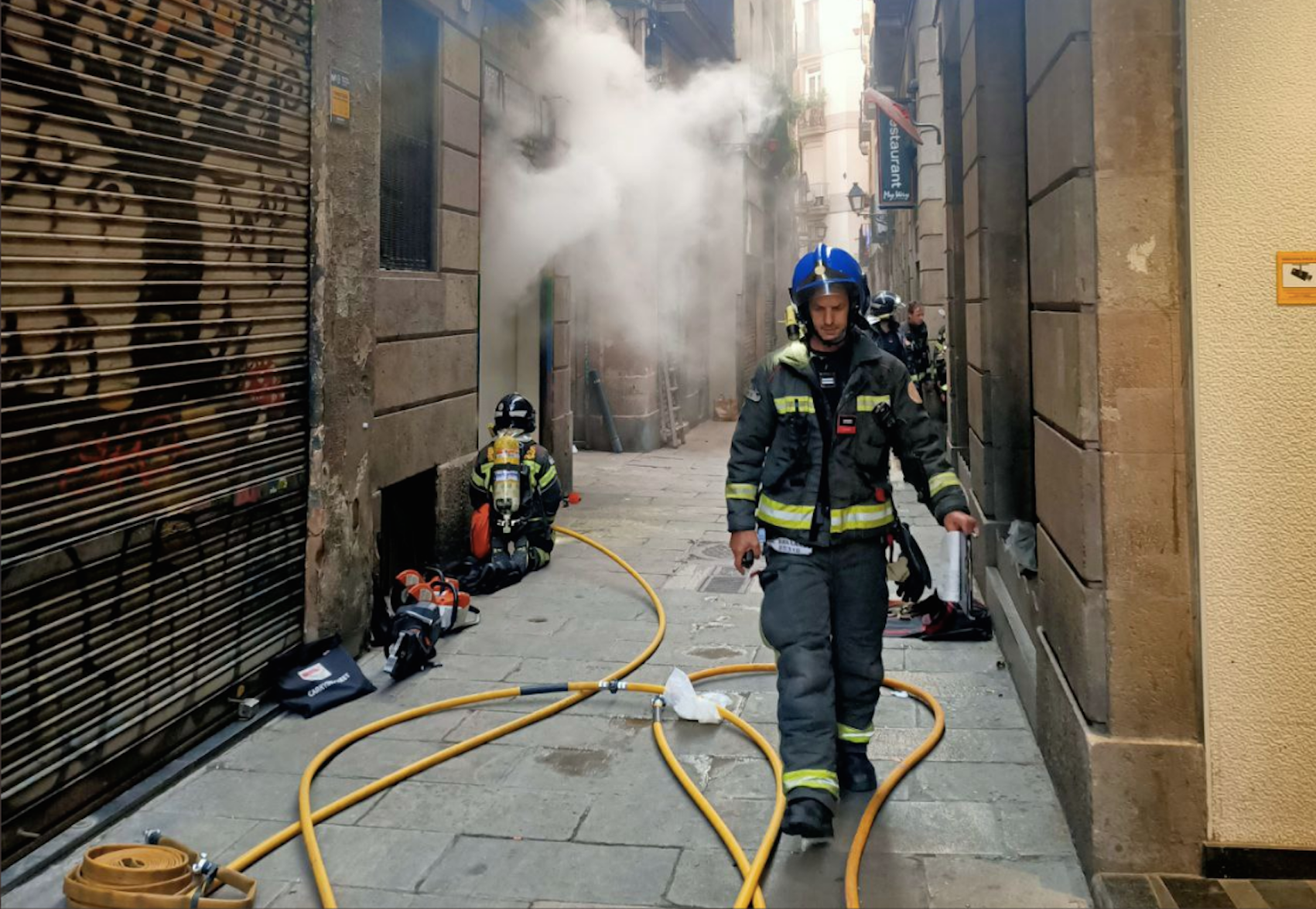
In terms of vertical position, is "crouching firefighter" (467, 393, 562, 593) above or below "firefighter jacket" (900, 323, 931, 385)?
below

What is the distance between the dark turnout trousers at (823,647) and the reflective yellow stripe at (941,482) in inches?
11.1

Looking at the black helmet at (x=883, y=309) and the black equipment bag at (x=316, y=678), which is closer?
the black equipment bag at (x=316, y=678)

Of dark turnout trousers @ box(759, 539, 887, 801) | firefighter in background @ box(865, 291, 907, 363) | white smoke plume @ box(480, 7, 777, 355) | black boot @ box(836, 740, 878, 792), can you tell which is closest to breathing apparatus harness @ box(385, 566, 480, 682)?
dark turnout trousers @ box(759, 539, 887, 801)

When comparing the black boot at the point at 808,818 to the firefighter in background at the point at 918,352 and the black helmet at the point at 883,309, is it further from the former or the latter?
the firefighter in background at the point at 918,352

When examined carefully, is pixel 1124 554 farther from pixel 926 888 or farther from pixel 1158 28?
pixel 1158 28

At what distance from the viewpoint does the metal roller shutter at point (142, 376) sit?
3.55 meters

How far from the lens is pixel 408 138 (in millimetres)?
7379

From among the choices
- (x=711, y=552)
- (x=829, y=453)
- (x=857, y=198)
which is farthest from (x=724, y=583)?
(x=857, y=198)

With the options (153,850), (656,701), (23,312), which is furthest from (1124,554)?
(23,312)

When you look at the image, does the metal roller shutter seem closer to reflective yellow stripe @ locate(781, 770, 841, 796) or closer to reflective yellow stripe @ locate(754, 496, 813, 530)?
reflective yellow stripe @ locate(754, 496, 813, 530)

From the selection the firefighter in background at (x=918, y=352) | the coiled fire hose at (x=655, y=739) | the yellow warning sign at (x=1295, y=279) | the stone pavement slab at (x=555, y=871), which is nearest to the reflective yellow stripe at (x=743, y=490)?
the coiled fire hose at (x=655, y=739)

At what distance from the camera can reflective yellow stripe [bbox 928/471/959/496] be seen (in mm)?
3855

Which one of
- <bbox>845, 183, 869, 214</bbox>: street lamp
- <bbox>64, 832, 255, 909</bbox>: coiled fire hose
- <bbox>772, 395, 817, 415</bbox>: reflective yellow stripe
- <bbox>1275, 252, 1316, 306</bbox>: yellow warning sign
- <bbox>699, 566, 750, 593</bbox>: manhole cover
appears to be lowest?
<bbox>64, 832, 255, 909</bbox>: coiled fire hose

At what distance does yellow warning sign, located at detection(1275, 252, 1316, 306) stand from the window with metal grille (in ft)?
17.3
